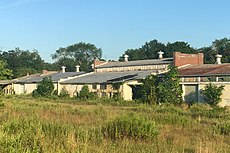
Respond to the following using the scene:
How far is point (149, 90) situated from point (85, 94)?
11879mm

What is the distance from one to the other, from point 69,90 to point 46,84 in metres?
4.18

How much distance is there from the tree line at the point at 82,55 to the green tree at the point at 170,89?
3722 centimetres

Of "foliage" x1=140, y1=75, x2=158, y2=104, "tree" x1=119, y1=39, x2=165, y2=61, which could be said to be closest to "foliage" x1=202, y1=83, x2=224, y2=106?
"foliage" x1=140, y1=75, x2=158, y2=104

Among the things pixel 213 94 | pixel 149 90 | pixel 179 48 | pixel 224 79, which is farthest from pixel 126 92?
pixel 179 48

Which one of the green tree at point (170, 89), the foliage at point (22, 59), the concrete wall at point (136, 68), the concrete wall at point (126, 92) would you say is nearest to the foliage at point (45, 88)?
the concrete wall at point (136, 68)

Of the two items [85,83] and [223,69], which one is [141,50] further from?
[223,69]

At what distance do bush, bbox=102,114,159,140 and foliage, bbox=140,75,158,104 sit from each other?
93.8 ft

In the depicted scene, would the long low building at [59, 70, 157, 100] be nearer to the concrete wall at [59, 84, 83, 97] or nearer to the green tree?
the concrete wall at [59, 84, 83, 97]

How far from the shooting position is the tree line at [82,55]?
301 feet

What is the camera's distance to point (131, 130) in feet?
38.4

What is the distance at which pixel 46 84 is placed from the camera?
58250mm

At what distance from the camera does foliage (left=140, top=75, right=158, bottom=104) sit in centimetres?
4109

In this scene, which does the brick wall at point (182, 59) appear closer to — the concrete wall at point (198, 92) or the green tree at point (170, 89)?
the concrete wall at point (198, 92)

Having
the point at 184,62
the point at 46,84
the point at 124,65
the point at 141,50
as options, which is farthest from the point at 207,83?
the point at 141,50
